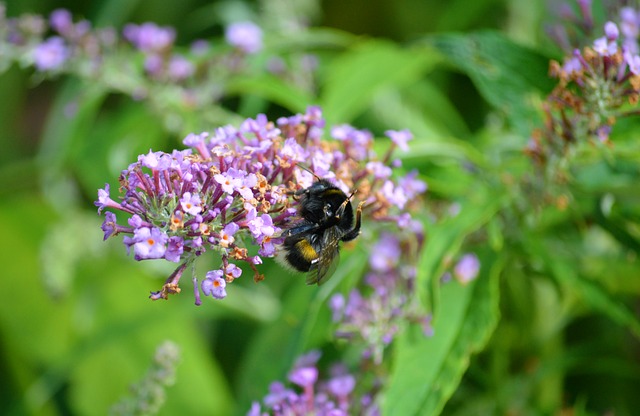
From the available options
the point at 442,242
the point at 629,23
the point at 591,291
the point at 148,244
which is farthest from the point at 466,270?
the point at 148,244

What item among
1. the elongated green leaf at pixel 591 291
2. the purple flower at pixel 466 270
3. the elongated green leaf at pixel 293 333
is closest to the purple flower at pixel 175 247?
the elongated green leaf at pixel 293 333

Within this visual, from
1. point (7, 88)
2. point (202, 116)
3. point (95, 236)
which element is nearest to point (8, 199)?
point (95, 236)

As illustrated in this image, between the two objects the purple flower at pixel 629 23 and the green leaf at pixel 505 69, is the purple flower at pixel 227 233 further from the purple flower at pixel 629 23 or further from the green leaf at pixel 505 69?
the purple flower at pixel 629 23

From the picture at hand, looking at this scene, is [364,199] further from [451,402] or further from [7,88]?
[7,88]

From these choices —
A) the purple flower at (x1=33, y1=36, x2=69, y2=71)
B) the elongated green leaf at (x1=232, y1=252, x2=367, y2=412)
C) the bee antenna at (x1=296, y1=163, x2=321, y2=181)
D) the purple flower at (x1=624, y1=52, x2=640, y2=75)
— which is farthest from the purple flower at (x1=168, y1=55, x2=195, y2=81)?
the purple flower at (x1=624, y1=52, x2=640, y2=75)

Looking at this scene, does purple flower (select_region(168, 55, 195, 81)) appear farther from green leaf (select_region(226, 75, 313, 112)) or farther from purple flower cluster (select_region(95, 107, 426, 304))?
purple flower cluster (select_region(95, 107, 426, 304))

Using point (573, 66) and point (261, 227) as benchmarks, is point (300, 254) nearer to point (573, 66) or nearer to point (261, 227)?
point (261, 227)
